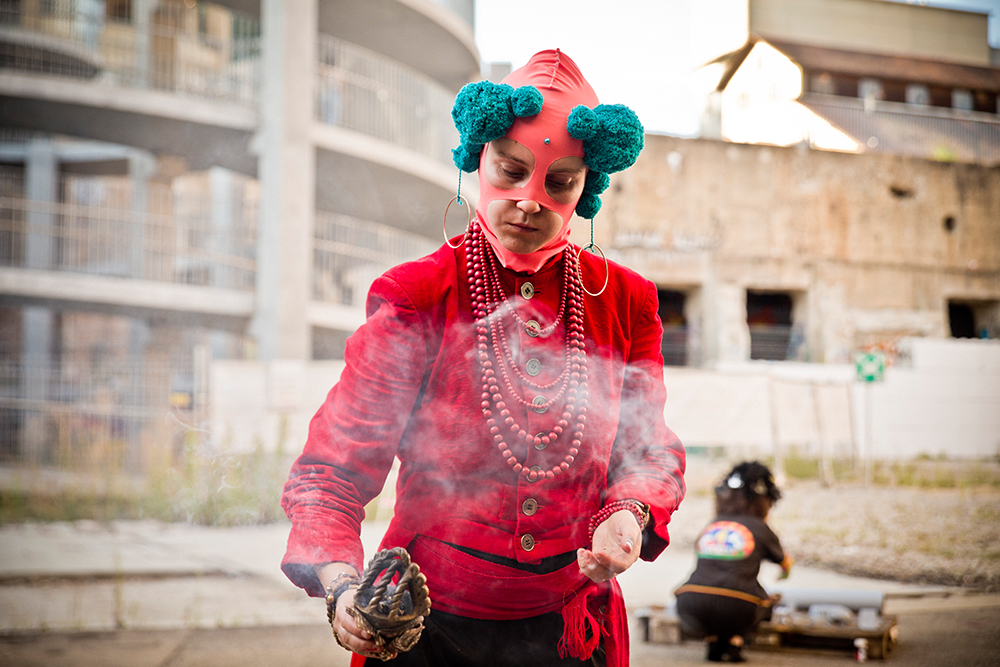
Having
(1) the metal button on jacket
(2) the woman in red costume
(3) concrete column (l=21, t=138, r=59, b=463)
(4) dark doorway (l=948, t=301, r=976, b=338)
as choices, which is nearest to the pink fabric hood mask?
(2) the woman in red costume

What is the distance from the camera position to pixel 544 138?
0.91 metres

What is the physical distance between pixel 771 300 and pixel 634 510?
2.95 m

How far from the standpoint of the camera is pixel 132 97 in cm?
304

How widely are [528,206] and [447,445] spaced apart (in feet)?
0.93

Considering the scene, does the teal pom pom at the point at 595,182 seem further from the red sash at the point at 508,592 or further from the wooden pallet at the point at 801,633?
the wooden pallet at the point at 801,633

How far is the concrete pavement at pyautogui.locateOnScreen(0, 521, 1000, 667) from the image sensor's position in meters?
2.53

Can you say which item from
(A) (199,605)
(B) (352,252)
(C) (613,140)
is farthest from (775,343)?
(C) (613,140)

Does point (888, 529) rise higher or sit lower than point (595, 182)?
lower

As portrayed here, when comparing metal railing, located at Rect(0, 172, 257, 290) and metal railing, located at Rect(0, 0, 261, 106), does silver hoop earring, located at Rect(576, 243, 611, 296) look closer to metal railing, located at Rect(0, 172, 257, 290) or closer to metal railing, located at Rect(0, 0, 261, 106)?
metal railing, located at Rect(0, 0, 261, 106)

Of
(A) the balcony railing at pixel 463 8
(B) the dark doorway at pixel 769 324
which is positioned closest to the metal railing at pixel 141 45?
(A) the balcony railing at pixel 463 8

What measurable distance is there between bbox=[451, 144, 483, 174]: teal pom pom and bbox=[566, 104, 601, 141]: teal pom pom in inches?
4.6

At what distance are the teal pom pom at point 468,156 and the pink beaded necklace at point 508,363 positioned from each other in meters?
0.07

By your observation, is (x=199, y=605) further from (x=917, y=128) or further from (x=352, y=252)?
(x=917, y=128)

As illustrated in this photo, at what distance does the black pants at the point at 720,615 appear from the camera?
2375 mm
